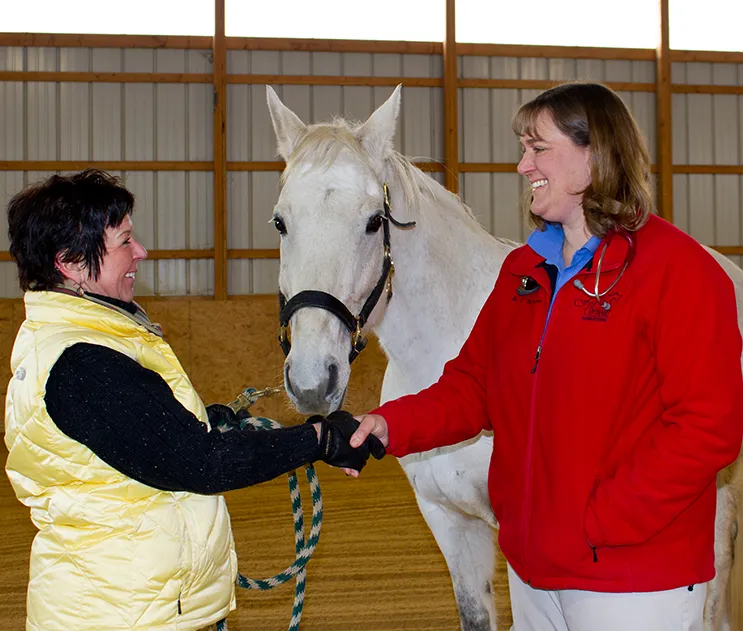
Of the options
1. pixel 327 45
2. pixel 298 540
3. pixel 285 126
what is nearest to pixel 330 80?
pixel 327 45

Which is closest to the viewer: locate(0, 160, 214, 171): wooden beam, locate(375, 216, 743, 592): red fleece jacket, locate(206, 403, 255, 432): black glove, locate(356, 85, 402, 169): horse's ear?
locate(375, 216, 743, 592): red fleece jacket

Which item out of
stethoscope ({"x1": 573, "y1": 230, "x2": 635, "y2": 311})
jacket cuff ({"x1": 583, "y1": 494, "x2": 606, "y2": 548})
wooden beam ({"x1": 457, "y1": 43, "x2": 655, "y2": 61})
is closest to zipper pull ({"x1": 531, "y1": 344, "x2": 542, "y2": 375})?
stethoscope ({"x1": 573, "y1": 230, "x2": 635, "y2": 311})

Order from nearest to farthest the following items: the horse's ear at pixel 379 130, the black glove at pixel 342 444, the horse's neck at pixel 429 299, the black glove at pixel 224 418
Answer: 1. the black glove at pixel 342 444
2. the black glove at pixel 224 418
3. the horse's ear at pixel 379 130
4. the horse's neck at pixel 429 299

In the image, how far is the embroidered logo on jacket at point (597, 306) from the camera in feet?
4.04

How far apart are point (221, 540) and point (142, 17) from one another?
8.74 metres

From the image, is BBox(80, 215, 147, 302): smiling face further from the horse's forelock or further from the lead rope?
the horse's forelock

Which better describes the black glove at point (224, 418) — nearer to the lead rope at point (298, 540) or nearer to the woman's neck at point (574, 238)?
the lead rope at point (298, 540)

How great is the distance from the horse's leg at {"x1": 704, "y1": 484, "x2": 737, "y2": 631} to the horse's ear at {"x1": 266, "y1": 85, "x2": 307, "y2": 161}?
1.64 meters

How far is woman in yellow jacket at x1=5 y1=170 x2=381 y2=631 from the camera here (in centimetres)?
122

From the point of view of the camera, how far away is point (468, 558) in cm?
232

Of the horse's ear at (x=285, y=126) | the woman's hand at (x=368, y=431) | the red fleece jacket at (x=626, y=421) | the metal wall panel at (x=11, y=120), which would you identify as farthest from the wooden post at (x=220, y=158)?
the red fleece jacket at (x=626, y=421)

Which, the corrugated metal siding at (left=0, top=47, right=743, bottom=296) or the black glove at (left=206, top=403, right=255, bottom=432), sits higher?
the corrugated metal siding at (left=0, top=47, right=743, bottom=296)

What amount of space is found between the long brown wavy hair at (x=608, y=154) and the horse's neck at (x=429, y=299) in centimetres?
91

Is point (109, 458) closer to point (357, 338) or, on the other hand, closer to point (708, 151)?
point (357, 338)
